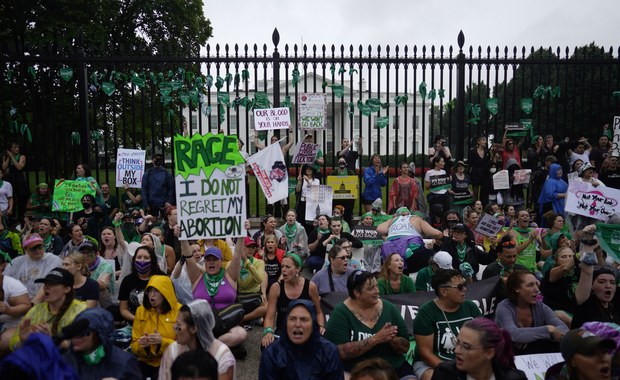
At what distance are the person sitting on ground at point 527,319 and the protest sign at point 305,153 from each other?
5.97 metres

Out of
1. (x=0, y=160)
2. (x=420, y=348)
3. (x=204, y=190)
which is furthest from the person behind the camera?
(x=0, y=160)

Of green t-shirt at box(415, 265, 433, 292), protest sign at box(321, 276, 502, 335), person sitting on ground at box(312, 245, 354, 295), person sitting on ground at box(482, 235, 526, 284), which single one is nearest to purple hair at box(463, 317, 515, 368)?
protest sign at box(321, 276, 502, 335)

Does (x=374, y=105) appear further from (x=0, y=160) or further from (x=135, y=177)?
(x=0, y=160)

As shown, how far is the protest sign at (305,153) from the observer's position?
10.5 m

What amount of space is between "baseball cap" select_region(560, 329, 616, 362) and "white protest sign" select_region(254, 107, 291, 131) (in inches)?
298

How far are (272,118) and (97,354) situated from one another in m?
7.13

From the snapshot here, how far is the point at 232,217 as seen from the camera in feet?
19.6

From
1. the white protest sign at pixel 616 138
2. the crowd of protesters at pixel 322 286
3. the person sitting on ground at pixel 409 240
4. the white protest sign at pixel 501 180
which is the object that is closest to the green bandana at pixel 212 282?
the crowd of protesters at pixel 322 286

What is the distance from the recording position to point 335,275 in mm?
6297

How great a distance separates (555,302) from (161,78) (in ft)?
27.1

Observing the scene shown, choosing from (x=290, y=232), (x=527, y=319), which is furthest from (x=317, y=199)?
(x=527, y=319)

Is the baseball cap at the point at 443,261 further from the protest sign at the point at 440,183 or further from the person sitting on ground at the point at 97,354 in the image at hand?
the protest sign at the point at 440,183

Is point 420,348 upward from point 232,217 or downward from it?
downward

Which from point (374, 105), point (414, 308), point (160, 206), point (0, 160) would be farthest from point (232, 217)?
point (0, 160)
